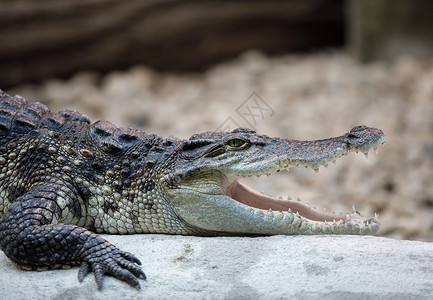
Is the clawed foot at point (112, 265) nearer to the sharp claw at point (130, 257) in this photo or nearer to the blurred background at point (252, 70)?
the sharp claw at point (130, 257)

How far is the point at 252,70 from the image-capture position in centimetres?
951

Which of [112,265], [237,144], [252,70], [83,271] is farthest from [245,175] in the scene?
[252,70]

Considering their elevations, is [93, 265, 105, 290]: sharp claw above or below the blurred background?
below

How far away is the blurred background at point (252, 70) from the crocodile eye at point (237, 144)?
2784 mm

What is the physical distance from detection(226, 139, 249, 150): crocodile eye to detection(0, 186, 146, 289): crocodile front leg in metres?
0.91

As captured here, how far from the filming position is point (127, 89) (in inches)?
342

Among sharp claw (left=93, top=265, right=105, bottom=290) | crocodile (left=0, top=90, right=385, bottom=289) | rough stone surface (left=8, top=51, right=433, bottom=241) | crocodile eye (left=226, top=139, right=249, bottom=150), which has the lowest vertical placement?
sharp claw (left=93, top=265, right=105, bottom=290)

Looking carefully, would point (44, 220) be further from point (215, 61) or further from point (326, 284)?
point (215, 61)

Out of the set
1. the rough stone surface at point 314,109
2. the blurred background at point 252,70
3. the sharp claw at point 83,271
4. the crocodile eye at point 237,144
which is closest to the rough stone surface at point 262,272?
the sharp claw at point 83,271

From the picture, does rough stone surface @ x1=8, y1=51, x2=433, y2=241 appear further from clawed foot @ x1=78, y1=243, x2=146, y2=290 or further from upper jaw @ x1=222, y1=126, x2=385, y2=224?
clawed foot @ x1=78, y1=243, x2=146, y2=290

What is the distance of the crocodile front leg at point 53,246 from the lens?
9.83ft

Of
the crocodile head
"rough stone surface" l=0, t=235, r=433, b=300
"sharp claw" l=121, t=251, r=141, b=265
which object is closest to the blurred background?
the crocodile head

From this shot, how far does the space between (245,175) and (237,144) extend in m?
0.21

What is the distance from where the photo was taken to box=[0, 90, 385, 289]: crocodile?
10.2 feet
